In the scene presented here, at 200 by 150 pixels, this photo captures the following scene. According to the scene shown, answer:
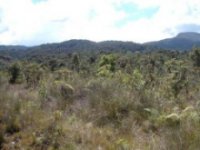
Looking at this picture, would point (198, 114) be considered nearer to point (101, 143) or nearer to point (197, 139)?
point (197, 139)

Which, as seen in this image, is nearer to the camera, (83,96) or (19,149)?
(19,149)

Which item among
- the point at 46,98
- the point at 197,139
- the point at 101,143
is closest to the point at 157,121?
the point at 101,143

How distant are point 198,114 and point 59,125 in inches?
89.9

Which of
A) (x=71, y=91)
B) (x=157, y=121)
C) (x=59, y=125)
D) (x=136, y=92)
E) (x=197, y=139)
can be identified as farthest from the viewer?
(x=71, y=91)

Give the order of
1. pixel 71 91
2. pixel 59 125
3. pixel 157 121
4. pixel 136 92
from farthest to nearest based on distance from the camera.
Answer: pixel 71 91 → pixel 136 92 → pixel 157 121 → pixel 59 125

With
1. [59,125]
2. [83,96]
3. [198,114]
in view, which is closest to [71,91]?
[83,96]

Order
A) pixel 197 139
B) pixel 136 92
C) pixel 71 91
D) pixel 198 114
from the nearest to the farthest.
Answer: pixel 197 139
pixel 198 114
pixel 136 92
pixel 71 91

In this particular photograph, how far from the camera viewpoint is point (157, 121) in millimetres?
7039

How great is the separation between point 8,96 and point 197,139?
392cm

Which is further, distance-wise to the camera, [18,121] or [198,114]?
[18,121]

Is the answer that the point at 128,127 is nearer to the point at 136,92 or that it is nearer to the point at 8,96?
the point at 136,92

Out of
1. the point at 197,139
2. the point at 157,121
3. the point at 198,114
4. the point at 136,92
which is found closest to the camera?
the point at 197,139

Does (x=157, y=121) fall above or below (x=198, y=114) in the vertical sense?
below

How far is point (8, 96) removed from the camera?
23.9 feet
